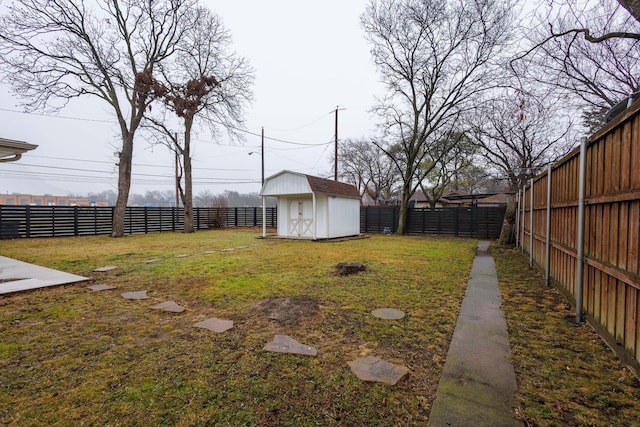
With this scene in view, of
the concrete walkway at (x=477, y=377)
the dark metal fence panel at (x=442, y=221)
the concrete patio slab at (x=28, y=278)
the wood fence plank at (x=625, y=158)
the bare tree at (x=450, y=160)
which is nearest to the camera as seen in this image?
the concrete walkway at (x=477, y=377)

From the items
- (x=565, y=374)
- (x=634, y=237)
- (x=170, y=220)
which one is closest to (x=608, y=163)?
(x=634, y=237)

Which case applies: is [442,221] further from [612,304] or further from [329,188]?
[612,304]

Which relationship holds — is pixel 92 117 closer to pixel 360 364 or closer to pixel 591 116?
pixel 360 364

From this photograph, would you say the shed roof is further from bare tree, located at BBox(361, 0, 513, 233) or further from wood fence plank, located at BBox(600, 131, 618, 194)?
wood fence plank, located at BBox(600, 131, 618, 194)

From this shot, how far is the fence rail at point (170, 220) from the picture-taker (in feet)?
39.6

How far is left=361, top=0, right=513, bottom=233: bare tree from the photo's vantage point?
12805mm

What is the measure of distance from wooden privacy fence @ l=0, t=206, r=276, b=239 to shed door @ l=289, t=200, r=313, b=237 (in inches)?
315

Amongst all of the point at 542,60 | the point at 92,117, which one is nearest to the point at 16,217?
the point at 92,117

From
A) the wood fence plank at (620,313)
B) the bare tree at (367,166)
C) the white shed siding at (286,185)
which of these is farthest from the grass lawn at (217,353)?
the bare tree at (367,166)

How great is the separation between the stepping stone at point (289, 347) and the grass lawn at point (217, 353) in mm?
84

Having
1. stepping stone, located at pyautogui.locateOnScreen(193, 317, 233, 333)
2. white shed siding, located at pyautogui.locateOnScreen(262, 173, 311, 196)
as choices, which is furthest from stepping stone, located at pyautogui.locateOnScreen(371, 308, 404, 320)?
white shed siding, located at pyautogui.locateOnScreen(262, 173, 311, 196)

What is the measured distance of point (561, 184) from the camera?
4141 millimetres

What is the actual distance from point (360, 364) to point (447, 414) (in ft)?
2.29

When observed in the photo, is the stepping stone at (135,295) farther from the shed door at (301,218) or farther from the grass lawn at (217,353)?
the shed door at (301,218)
